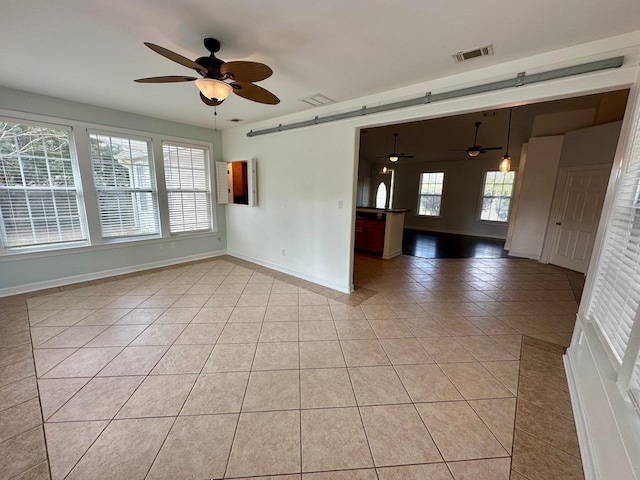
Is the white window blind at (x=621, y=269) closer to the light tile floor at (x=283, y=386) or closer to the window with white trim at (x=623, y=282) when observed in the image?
the window with white trim at (x=623, y=282)

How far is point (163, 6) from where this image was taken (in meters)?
1.66

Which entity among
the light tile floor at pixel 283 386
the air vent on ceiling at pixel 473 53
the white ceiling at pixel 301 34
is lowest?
the light tile floor at pixel 283 386

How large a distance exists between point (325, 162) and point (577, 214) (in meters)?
4.95

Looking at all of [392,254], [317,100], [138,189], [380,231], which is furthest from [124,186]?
[392,254]

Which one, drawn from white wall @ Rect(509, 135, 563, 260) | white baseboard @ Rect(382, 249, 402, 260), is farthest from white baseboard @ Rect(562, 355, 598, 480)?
white wall @ Rect(509, 135, 563, 260)

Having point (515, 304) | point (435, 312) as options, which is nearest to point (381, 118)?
point (435, 312)

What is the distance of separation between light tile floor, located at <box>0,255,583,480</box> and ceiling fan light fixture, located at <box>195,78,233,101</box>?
2180mm

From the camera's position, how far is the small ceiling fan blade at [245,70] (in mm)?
1722

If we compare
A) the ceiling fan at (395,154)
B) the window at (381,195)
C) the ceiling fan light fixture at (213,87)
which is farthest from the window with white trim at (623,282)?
the window at (381,195)

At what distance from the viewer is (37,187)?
3383 mm

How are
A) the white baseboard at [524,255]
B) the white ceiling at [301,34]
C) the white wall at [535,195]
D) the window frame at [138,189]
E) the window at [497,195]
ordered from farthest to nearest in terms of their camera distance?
1. the window at [497,195]
2. the white baseboard at [524,255]
3. the white wall at [535,195]
4. the window frame at [138,189]
5. the white ceiling at [301,34]

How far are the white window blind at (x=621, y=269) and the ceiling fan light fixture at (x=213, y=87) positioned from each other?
289cm

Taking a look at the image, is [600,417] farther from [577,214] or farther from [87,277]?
[87,277]

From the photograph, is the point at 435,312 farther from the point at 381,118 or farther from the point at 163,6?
the point at 163,6
